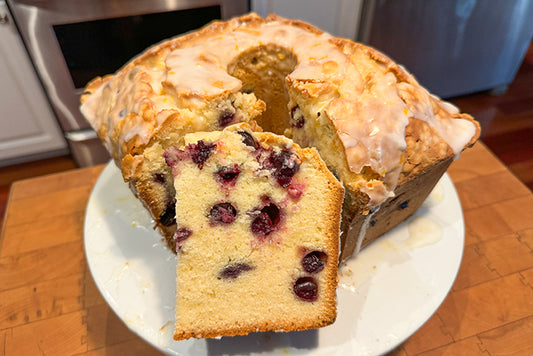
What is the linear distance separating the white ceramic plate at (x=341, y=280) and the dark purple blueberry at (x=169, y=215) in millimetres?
183

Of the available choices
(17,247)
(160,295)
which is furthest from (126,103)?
(17,247)

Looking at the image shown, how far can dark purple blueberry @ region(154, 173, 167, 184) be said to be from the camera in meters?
1.40

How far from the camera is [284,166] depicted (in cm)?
124

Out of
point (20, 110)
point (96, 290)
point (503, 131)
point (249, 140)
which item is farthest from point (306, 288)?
point (503, 131)

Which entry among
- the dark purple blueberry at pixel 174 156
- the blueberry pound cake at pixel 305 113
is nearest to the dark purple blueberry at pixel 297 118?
the blueberry pound cake at pixel 305 113

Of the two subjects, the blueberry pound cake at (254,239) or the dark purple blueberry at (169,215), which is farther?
the dark purple blueberry at (169,215)

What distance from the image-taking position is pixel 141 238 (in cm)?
170

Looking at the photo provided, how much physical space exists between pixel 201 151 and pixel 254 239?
34 cm

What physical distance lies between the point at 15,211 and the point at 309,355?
68.5 inches

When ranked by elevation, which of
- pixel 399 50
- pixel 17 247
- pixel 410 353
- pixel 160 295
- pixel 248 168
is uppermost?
pixel 248 168

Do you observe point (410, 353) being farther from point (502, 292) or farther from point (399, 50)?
point (399, 50)

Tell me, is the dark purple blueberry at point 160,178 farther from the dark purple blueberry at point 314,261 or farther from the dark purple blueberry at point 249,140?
the dark purple blueberry at point 314,261

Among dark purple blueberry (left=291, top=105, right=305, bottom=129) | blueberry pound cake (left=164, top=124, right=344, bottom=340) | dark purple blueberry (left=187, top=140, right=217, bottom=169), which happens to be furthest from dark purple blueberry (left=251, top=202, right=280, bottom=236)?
dark purple blueberry (left=291, top=105, right=305, bottom=129)

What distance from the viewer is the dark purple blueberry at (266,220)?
1.25 metres
